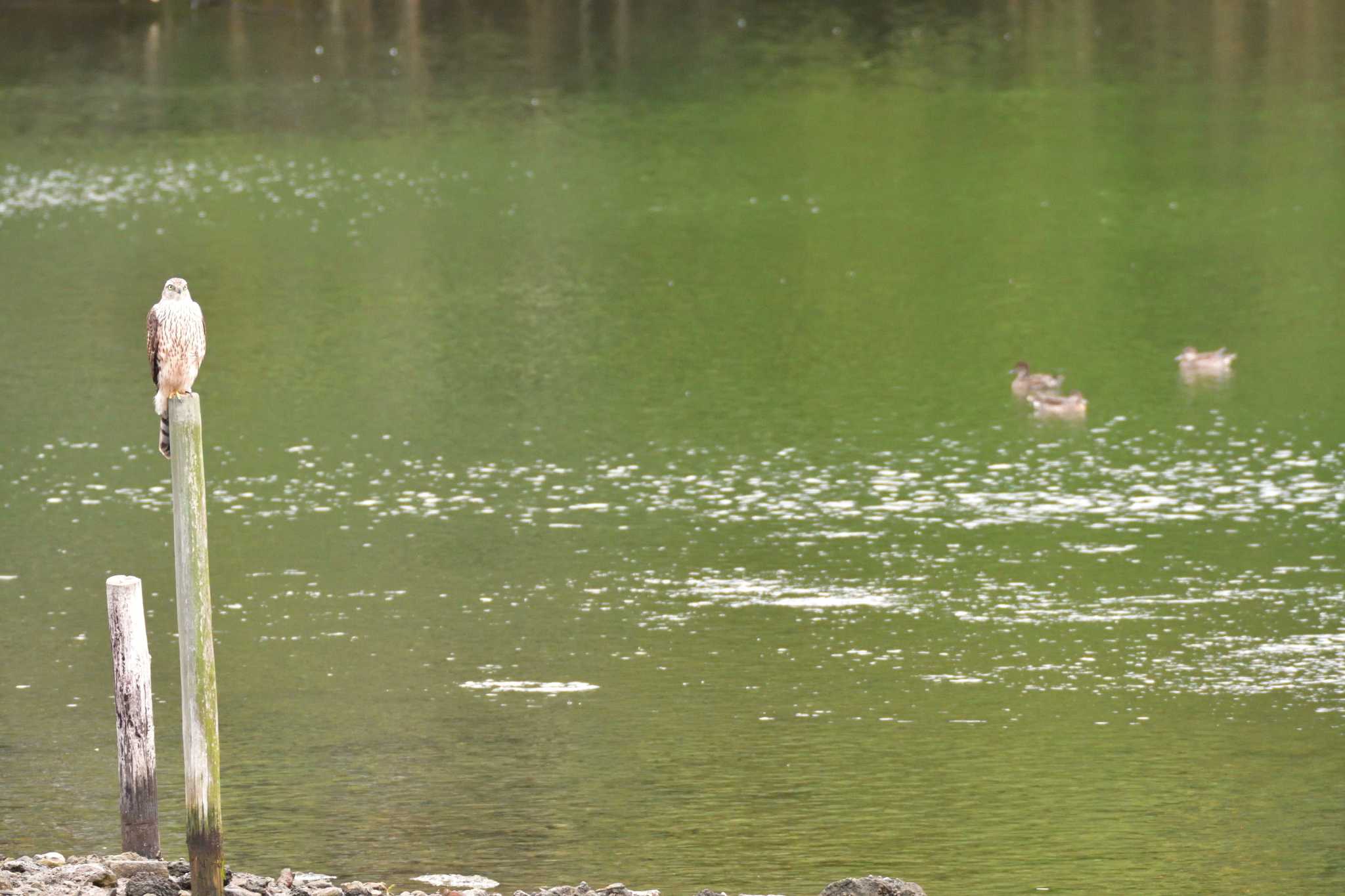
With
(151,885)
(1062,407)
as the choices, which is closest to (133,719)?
(151,885)

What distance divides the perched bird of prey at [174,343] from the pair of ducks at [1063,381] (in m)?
14.2

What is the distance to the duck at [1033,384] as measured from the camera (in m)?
25.8

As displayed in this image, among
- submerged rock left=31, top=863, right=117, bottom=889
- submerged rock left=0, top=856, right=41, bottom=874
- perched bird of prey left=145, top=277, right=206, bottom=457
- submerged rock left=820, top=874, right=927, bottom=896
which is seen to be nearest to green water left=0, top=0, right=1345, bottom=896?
submerged rock left=820, top=874, right=927, bottom=896

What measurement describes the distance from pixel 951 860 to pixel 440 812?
10.4 feet

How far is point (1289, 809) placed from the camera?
539 inches

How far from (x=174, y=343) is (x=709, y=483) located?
10676mm

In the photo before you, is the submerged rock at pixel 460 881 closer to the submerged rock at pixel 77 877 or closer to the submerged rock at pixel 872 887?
the submerged rock at pixel 77 877

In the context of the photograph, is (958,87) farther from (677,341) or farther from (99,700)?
(99,700)

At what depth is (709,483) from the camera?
22.6 metres

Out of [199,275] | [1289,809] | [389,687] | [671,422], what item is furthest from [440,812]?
[199,275]

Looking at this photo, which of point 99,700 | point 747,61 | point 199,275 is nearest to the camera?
point 99,700

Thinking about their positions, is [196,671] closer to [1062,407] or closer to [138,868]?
[138,868]

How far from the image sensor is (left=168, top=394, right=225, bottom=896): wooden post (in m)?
11.4

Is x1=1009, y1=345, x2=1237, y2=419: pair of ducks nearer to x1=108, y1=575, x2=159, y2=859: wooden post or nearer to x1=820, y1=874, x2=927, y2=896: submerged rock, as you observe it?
x1=820, y1=874, x2=927, y2=896: submerged rock
